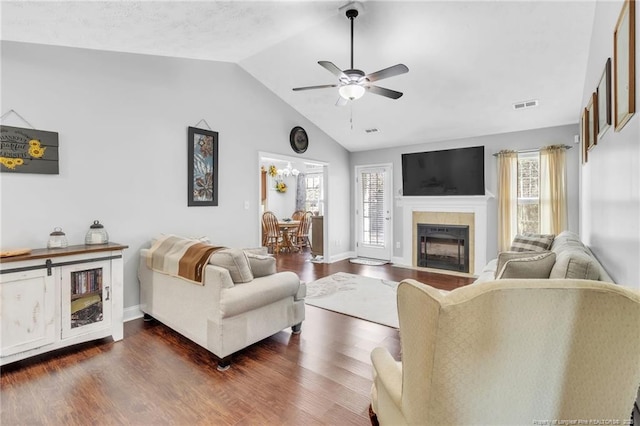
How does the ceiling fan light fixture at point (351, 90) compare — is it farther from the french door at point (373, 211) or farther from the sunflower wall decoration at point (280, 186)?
the sunflower wall decoration at point (280, 186)

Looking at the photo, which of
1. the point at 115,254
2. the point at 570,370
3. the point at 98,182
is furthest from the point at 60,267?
the point at 570,370

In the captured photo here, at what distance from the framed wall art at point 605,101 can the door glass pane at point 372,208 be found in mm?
4209

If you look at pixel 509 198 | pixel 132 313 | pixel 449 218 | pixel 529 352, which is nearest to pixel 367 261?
pixel 449 218

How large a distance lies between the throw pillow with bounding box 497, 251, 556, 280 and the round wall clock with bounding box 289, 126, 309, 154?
3943 mm

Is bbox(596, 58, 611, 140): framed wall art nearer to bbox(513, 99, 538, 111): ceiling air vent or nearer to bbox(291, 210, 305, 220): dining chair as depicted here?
bbox(513, 99, 538, 111): ceiling air vent

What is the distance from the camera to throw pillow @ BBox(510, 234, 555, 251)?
10.6 ft

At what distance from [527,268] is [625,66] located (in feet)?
3.72

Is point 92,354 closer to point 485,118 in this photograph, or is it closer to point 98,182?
point 98,182

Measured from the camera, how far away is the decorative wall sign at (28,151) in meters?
2.53

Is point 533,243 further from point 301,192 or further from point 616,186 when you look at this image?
point 301,192

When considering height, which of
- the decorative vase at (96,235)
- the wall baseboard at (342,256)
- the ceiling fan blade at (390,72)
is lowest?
the wall baseboard at (342,256)

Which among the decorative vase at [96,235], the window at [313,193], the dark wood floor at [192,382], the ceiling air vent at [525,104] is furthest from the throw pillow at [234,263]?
the window at [313,193]

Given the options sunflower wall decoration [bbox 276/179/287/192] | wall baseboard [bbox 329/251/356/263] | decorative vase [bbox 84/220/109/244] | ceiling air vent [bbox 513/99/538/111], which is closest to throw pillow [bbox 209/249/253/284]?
decorative vase [bbox 84/220/109/244]

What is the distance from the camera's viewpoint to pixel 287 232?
7.66 metres
